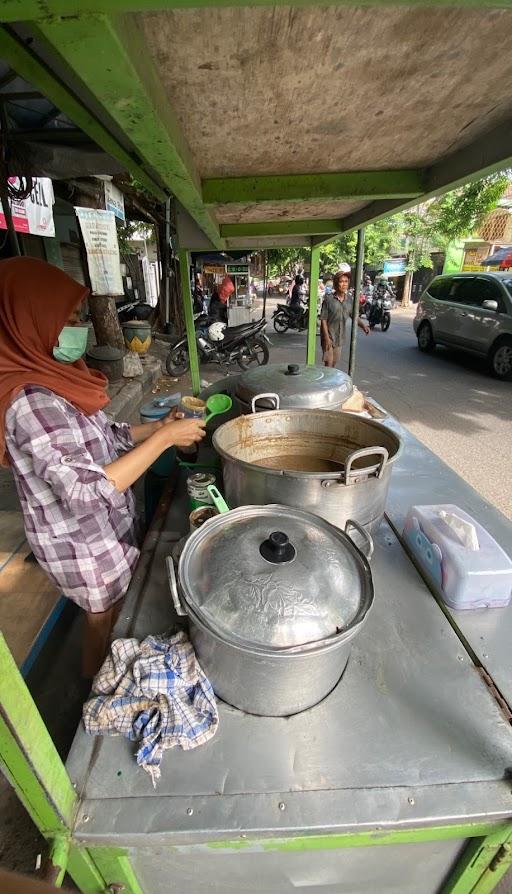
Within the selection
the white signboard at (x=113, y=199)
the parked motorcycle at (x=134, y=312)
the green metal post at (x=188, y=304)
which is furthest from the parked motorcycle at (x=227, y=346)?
the green metal post at (x=188, y=304)

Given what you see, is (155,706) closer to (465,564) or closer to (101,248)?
(465,564)

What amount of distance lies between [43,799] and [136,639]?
39 centimetres

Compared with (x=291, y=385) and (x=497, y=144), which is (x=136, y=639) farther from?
(x=497, y=144)

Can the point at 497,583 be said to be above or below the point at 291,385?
below

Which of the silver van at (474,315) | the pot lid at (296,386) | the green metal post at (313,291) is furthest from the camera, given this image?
the silver van at (474,315)

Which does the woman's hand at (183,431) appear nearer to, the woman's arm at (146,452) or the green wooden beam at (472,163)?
the woman's arm at (146,452)

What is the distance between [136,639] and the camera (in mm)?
1149

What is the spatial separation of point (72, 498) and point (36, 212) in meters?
6.75

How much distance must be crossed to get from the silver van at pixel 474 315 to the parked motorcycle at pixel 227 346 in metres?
4.12

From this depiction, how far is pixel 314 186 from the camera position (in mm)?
1753

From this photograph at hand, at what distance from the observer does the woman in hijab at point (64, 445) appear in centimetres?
126

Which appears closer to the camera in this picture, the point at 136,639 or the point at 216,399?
the point at 136,639

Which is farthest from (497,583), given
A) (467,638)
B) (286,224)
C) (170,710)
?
(286,224)

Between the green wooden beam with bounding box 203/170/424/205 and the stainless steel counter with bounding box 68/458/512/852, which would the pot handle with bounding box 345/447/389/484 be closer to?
the stainless steel counter with bounding box 68/458/512/852
